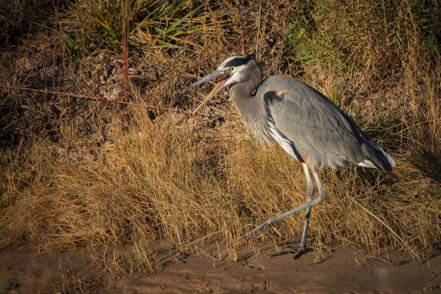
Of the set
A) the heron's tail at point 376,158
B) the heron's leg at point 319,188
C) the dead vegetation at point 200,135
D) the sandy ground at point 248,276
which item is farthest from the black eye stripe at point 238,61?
the sandy ground at point 248,276

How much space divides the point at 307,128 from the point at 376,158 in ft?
2.01

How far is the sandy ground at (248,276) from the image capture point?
15.9 ft

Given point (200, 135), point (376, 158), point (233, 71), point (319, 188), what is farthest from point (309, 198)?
point (200, 135)

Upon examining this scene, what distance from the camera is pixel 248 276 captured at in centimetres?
504

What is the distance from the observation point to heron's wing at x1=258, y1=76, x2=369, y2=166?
5.62 meters

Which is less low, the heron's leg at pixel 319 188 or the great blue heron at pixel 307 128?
the great blue heron at pixel 307 128

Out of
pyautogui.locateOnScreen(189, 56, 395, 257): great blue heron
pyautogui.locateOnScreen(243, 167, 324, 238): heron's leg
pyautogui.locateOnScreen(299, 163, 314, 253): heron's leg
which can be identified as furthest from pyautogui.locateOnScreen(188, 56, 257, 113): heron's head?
pyautogui.locateOnScreen(243, 167, 324, 238): heron's leg

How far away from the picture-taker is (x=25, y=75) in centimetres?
829

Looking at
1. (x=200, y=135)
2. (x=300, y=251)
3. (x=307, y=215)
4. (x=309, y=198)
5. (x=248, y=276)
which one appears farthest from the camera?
(x=200, y=135)

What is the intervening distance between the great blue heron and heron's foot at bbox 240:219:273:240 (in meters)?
0.02

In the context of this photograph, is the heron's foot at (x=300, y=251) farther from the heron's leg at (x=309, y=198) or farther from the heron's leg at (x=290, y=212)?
the heron's leg at (x=290, y=212)

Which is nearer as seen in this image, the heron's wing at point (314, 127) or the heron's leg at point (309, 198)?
the heron's leg at point (309, 198)

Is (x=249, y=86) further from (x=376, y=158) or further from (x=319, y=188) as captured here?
(x=376, y=158)

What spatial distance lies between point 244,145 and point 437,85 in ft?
7.43
